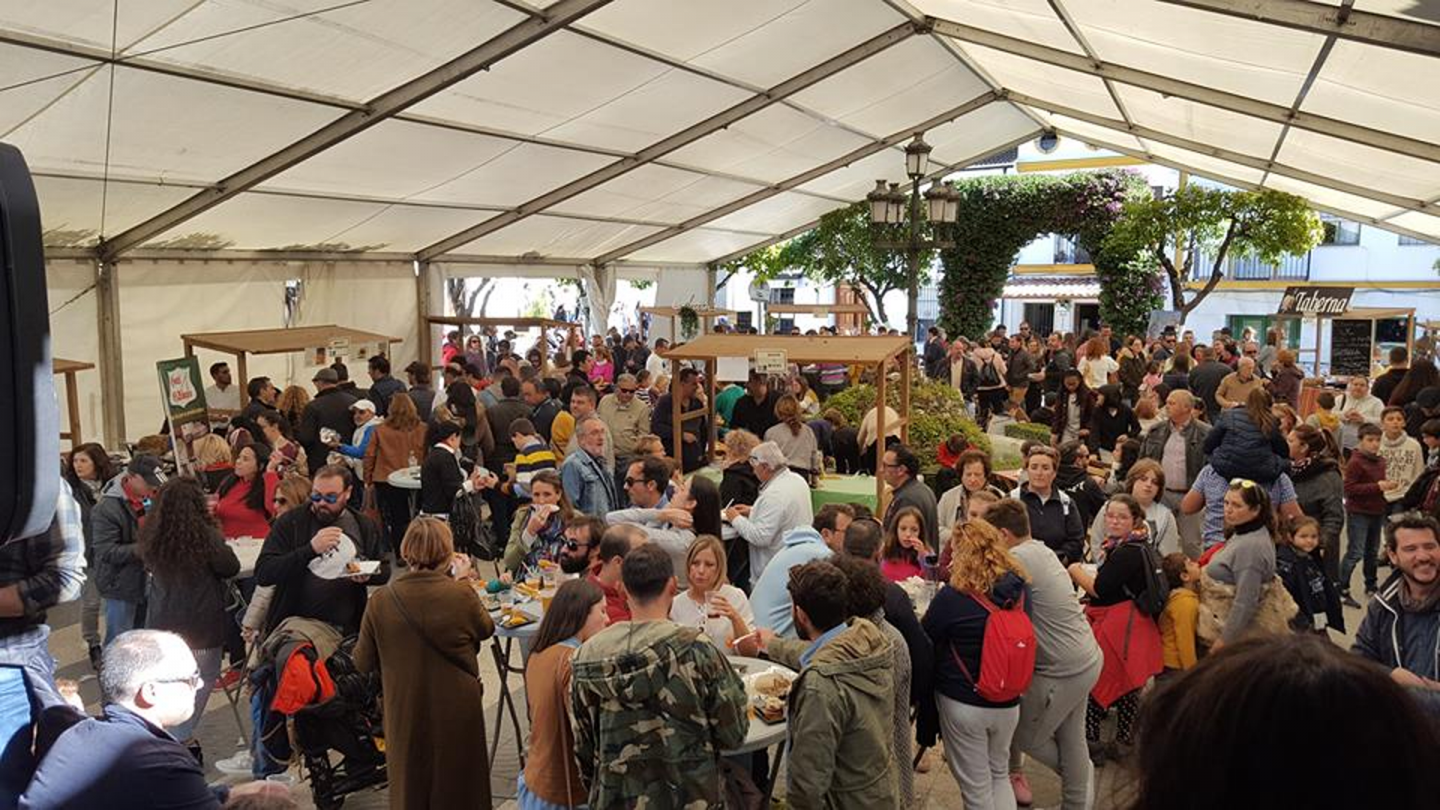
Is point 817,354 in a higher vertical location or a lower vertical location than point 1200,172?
lower

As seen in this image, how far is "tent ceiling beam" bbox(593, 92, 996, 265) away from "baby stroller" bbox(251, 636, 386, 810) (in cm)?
1231

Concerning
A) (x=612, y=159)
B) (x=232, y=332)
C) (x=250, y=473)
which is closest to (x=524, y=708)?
(x=250, y=473)

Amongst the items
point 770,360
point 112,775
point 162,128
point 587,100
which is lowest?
point 112,775

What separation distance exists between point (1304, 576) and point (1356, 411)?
15.2 feet

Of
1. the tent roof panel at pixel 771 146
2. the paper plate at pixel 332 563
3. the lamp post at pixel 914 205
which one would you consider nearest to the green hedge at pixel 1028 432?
the lamp post at pixel 914 205

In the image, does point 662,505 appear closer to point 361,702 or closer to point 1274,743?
point 361,702

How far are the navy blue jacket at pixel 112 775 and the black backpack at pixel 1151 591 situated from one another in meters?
3.61

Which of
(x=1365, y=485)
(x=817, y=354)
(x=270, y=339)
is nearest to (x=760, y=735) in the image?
(x=817, y=354)

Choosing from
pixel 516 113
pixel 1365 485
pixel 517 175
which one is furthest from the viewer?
pixel 517 175

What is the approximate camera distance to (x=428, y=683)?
3.51 meters

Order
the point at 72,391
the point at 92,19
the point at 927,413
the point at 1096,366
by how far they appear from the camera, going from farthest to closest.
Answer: the point at 1096,366 < the point at 927,413 < the point at 72,391 < the point at 92,19

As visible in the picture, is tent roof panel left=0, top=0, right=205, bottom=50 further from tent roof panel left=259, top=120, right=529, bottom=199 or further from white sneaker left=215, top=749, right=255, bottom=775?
white sneaker left=215, top=749, right=255, bottom=775

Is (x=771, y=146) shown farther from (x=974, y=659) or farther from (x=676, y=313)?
A: (x=974, y=659)

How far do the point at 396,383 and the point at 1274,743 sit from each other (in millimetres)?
9435
